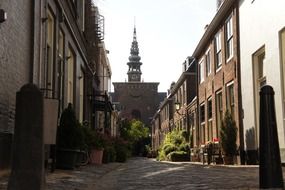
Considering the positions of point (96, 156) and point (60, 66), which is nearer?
point (60, 66)

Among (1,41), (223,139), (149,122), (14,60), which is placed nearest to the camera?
(1,41)

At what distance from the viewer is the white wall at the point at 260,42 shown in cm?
1411

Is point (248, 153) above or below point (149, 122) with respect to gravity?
below

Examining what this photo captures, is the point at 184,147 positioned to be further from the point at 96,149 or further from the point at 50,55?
the point at 50,55

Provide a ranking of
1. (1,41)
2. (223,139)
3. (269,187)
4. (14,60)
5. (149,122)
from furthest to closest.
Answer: (149,122)
(223,139)
(14,60)
(1,41)
(269,187)

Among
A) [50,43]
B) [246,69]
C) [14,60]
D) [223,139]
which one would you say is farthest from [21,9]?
[223,139]

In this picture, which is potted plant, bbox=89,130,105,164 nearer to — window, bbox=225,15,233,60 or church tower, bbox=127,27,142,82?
window, bbox=225,15,233,60

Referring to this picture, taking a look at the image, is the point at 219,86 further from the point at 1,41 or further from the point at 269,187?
the point at 269,187

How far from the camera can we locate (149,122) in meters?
92.4

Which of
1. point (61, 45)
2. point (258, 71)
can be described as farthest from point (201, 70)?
point (61, 45)

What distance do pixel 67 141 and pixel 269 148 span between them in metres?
6.33

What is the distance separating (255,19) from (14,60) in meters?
9.56

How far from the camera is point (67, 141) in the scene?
11578 mm

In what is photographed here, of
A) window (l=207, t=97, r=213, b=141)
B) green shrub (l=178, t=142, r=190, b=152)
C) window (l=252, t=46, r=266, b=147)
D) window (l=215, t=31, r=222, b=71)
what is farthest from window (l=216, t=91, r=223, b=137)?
green shrub (l=178, t=142, r=190, b=152)
